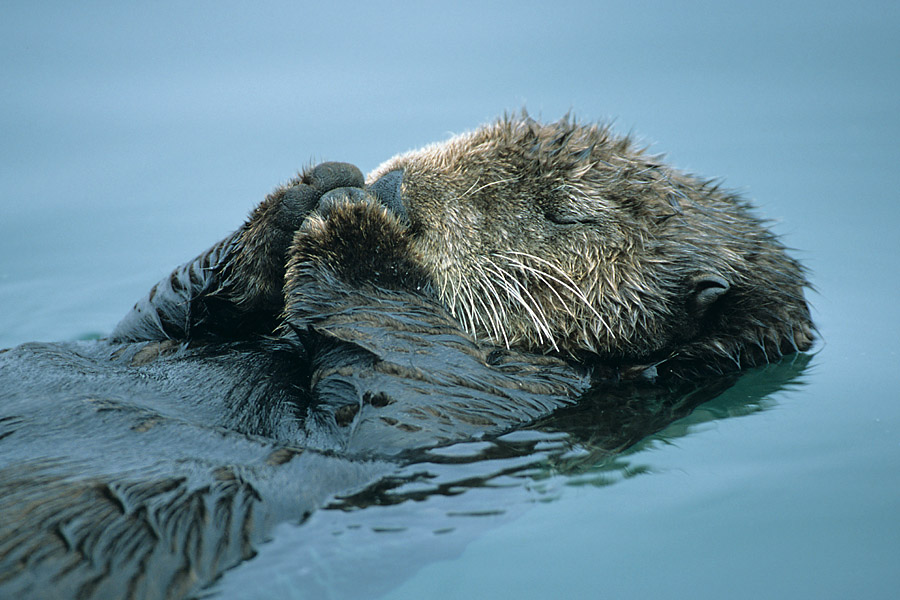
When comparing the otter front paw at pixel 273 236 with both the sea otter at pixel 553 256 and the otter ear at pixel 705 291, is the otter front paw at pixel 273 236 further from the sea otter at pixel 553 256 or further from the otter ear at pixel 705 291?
the otter ear at pixel 705 291

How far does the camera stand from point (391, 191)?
2883mm

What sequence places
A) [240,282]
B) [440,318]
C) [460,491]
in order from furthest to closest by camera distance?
[240,282]
[440,318]
[460,491]

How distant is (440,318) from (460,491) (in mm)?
677

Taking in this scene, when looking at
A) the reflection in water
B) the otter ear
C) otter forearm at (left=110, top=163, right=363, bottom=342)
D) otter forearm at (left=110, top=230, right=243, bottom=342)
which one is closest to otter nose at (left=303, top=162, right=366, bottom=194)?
otter forearm at (left=110, top=163, right=363, bottom=342)

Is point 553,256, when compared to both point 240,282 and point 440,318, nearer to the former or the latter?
point 440,318

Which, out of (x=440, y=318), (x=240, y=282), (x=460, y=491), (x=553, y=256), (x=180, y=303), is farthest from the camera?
(x=180, y=303)

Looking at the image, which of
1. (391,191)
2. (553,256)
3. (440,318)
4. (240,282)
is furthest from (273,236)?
(553,256)

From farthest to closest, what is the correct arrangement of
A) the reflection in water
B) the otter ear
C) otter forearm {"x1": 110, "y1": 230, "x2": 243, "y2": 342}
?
otter forearm {"x1": 110, "y1": 230, "x2": 243, "y2": 342} < the otter ear < the reflection in water

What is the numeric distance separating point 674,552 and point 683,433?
0.66 m

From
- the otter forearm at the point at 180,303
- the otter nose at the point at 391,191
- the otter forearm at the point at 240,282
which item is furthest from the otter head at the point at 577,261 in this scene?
the otter forearm at the point at 180,303

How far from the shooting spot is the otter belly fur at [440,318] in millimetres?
2510

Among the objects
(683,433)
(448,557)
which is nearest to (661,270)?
(683,433)

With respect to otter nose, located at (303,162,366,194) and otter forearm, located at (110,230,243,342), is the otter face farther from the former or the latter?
otter forearm, located at (110,230,243,342)

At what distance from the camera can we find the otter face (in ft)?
9.40
